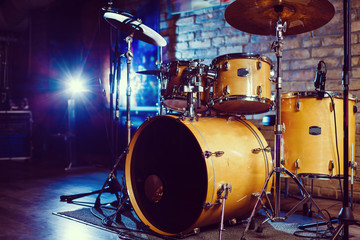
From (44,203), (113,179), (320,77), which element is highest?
(320,77)

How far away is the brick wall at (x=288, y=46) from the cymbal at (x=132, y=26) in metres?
1.39

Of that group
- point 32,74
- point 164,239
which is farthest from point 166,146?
point 32,74

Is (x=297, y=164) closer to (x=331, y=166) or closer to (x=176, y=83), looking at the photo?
(x=331, y=166)

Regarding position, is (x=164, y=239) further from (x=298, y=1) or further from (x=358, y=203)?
(x=358, y=203)

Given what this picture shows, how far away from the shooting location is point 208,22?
4430 millimetres

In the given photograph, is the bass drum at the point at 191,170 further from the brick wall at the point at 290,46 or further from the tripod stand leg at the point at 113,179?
the brick wall at the point at 290,46

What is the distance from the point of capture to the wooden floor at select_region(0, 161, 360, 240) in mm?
2498

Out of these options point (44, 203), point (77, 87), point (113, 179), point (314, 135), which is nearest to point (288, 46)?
point (314, 135)

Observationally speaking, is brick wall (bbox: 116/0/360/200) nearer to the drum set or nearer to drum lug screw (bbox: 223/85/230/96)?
the drum set

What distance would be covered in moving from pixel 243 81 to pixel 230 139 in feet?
1.46

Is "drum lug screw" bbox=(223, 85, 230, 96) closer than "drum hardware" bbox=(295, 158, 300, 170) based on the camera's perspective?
Yes

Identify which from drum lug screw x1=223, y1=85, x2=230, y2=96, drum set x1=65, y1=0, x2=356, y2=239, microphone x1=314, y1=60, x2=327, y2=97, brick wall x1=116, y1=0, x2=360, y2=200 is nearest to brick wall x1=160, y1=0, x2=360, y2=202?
brick wall x1=116, y1=0, x2=360, y2=200

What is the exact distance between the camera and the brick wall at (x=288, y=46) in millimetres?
3652

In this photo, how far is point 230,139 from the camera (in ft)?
8.30
